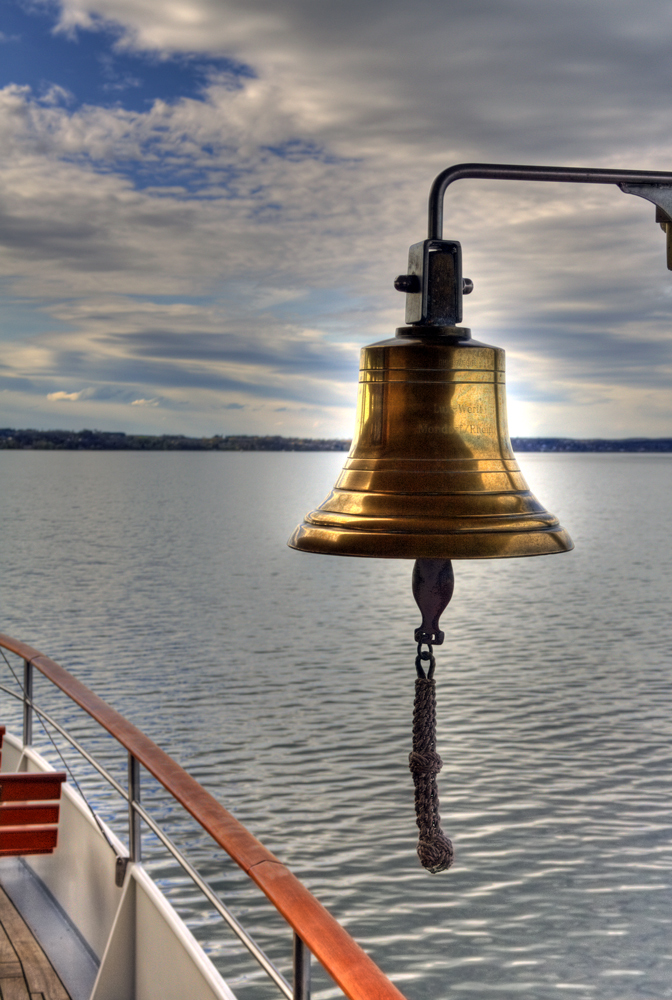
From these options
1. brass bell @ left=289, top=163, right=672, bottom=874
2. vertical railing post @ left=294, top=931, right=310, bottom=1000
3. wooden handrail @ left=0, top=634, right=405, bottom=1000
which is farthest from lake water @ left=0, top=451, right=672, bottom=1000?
brass bell @ left=289, top=163, right=672, bottom=874

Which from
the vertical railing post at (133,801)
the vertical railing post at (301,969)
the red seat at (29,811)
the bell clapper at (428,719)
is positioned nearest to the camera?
the bell clapper at (428,719)

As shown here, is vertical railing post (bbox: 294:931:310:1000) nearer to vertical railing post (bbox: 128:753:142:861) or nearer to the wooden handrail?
the wooden handrail

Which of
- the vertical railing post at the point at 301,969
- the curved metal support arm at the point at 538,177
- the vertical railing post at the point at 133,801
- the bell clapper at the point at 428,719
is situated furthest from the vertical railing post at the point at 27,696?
the curved metal support arm at the point at 538,177

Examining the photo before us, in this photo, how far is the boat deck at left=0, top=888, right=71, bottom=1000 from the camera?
11.5 feet

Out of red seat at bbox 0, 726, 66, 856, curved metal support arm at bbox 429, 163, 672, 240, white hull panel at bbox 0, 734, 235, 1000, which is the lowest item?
white hull panel at bbox 0, 734, 235, 1000

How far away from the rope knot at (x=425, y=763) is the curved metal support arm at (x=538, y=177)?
93 centimetres

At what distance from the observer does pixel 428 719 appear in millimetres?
1854

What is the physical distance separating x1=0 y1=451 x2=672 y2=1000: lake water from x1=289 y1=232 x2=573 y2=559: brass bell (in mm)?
7361

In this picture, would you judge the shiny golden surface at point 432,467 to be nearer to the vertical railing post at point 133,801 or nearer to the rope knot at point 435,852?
the rope knot at point 435,852

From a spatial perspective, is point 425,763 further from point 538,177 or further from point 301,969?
point 538,177

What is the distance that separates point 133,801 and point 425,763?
174 cm

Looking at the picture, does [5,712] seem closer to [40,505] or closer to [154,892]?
[154,892]

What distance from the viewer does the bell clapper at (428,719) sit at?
1.76 metres

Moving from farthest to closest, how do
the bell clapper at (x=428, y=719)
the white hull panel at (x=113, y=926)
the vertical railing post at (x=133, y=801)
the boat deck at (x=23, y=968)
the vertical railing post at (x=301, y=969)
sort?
1. the boat deck at (x=23, y=968)
2. the vertical railing post at (x=133, y=801)
3. the white hull panel at (x=113, y=926)
4. the vertical railing post at (x=301, y=969)
5. the bell clapper at (x=428, y=719)
